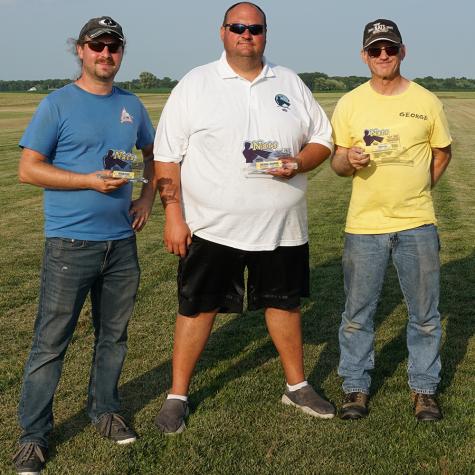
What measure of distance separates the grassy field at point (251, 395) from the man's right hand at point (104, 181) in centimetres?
144

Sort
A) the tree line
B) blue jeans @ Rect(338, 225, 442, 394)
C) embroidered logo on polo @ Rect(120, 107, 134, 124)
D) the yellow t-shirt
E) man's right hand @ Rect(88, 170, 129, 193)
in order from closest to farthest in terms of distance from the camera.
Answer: man's right hand @ Rect(88, 170, 129, 193)
embroidered logo on polo @ Rect(120, 107, 134, 124)
the yellow t-shirt
blue jeans @ Rect(338, 225, 442, 394)
the tree line

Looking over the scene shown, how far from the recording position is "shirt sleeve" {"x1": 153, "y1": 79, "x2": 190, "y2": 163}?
3.49 metres

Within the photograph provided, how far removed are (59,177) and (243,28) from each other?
125 centimetres

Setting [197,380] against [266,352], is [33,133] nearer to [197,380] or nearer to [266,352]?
[197,380]

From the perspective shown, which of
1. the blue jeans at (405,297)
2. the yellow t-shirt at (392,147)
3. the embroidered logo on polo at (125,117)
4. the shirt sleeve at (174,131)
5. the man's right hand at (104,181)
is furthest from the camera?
the blue jeans at (405,297)

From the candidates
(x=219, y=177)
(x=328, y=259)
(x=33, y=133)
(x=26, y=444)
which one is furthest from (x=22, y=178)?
(x=328, y=259)

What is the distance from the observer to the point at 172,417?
373 cm

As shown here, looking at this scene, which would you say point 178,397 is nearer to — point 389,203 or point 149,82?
point 389,203

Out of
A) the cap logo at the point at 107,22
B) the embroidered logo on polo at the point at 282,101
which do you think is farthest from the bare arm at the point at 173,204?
the cap logo at the point at 107,22

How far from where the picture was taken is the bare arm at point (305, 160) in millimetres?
3385

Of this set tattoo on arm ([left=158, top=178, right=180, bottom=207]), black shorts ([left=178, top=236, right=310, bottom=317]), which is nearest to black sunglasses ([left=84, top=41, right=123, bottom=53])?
tattoo on arm ([left=158, top=178, right=180, bottom=207])

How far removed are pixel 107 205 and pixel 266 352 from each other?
219 cm

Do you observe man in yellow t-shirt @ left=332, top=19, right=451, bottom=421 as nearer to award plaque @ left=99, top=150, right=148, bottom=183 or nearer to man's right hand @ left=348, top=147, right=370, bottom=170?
man's right hand @ left=348, top=147, right=370, bottom=170

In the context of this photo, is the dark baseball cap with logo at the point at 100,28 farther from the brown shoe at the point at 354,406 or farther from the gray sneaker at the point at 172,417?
the brown shoe at the point at 354,406
